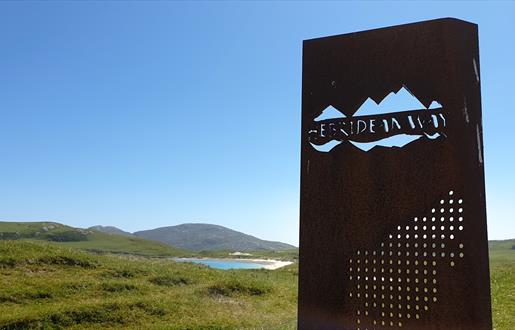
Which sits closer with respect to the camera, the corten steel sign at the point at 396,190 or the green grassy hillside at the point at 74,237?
the corten steel sign at the point at 396,190

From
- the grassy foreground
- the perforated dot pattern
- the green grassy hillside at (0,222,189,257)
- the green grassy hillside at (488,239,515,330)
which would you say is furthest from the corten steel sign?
the green grassy hillside at (0,222,189,257)

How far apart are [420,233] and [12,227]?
3534 inches

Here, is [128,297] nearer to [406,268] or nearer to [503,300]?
[406,268]

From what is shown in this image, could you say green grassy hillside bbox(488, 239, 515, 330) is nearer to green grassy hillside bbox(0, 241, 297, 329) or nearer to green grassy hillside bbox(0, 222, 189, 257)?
green grassy hillside bbox(0, 241, 297, 329)

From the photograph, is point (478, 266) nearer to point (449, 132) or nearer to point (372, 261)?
point (372, 261)

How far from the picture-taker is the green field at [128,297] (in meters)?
12.7

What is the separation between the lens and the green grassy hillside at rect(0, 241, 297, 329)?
12.8 metres

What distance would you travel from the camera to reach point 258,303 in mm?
16906

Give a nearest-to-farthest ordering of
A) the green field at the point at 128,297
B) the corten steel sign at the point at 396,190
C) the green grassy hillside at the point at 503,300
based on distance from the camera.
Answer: the corten steel sign at the point at 396,190, the green grassy hillside at the point at 503,300, the green field at the point at 128,297

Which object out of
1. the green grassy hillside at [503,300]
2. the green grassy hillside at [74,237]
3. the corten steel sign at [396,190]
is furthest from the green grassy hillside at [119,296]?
the green grassy hillside at [74,237]

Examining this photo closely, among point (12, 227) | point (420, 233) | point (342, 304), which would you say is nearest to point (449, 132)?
point (420, 233)

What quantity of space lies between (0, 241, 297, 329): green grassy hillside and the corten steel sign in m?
7.51

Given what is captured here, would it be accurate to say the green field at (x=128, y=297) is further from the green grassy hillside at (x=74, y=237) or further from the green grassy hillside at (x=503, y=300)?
the green grassy hillside at (x=74, y=237)

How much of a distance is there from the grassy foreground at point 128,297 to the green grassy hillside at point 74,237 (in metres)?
55.6
